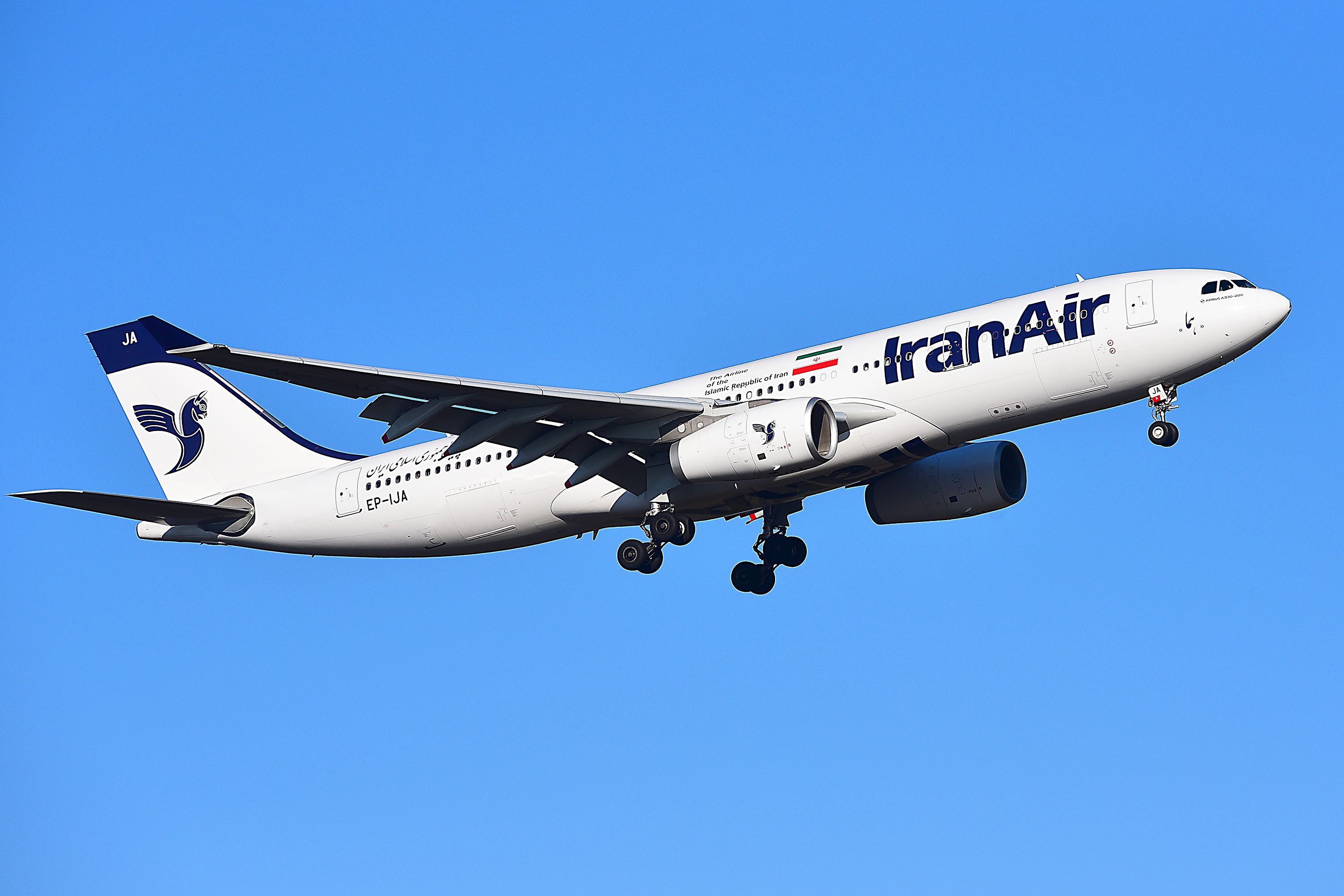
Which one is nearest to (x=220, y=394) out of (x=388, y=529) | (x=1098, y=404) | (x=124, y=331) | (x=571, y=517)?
(x=124, y=331)

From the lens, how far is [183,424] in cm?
3978

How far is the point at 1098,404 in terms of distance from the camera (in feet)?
97.0

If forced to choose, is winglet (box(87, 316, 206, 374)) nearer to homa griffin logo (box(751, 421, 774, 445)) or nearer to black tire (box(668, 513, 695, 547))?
black tire (box(668, 513, 695, 547))

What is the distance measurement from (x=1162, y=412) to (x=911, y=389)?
499 cm

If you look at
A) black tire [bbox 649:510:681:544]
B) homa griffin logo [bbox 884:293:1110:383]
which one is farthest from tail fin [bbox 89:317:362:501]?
homa griffin logo [bbox 884:293:1110:383]

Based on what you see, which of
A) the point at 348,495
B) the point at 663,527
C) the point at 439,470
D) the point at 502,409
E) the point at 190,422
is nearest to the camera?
the point at 502,409

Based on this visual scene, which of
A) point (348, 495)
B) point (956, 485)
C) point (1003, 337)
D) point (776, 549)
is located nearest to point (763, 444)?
point (1003, 337)

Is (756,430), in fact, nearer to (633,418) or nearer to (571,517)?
(633,418)

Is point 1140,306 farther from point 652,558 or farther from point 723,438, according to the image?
point 652,558

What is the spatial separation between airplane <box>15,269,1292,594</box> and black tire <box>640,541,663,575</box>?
55 mm

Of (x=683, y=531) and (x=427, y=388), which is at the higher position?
(x=427, y=388)

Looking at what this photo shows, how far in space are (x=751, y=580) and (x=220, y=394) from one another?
1557 centimetres

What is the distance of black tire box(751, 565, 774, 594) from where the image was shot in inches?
1453

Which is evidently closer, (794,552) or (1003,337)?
(1003,337)
